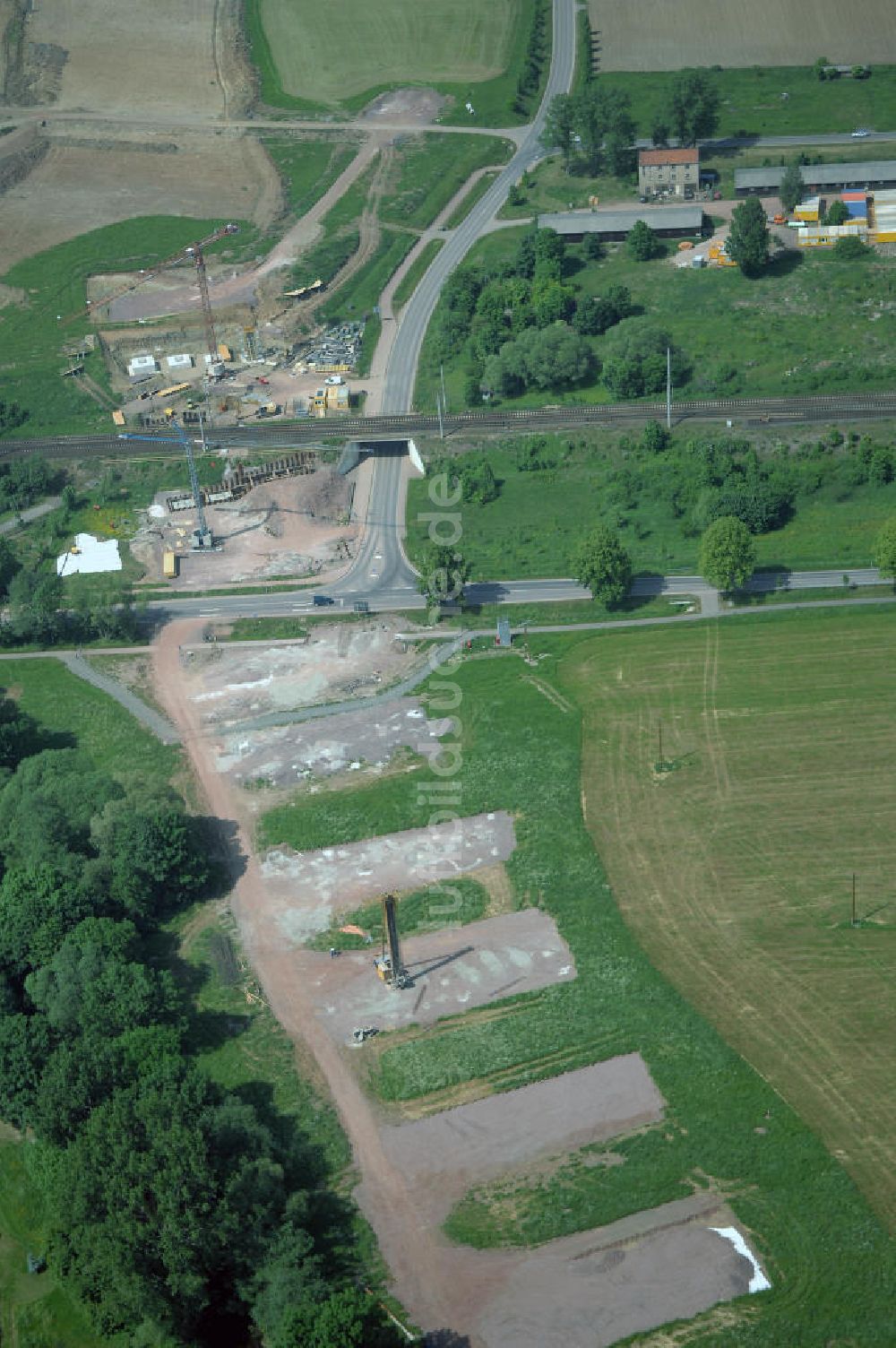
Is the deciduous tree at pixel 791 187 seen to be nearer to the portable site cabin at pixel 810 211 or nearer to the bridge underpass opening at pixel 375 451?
the portable site cabin at pixel 810 211

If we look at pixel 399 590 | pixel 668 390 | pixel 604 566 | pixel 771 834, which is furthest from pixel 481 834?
pixel 668 390

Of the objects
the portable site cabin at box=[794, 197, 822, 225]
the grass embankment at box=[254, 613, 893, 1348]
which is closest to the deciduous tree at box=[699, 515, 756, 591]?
the grass embankment at box=[254, 613, 893, 1348]

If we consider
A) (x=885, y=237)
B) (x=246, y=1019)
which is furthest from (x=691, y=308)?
(x=246, y=1019)

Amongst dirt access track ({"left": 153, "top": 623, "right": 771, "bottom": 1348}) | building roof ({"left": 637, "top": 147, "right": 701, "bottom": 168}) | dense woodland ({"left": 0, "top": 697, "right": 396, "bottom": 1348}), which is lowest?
dirt access track ({"left": 153, "top": 623, "right": 771, "bottom": 1348})

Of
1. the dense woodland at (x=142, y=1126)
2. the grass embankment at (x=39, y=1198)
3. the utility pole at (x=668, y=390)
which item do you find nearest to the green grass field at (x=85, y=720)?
the grass embankment at (x=39, y=1198)

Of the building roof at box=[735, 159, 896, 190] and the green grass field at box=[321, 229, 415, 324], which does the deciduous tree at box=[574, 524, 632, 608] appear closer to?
the green grass field at box=[321, 229, 415, 324]

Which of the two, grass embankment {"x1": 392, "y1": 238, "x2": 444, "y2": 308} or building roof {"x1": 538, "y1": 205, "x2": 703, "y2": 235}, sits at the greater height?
building roof {"x1": 538, "y1": 205, "x2": 703, "y2": 235}

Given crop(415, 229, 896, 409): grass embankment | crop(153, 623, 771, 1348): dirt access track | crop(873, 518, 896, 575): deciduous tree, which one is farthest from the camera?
crop(415, 229, 896, 409): grass embankment
